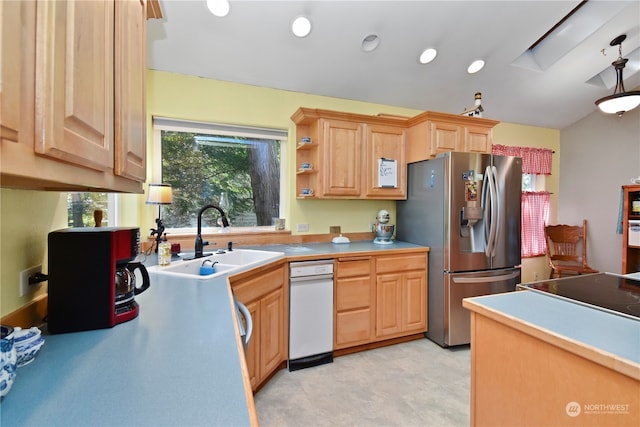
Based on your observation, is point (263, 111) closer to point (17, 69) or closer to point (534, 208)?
point (17, 69)

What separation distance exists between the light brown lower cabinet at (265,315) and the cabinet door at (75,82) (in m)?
1.07

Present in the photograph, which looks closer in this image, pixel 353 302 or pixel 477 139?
pixel 353 302

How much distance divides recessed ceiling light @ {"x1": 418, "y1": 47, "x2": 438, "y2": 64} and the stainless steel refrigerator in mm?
914

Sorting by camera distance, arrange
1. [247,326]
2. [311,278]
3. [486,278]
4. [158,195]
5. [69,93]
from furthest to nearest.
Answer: [486,278]
[311,278]
[158,195]
[247,326]
[69,93]

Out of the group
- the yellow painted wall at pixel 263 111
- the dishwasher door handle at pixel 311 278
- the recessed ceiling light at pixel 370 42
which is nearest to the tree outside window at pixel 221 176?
the yellow painted wall at pixel 263 111

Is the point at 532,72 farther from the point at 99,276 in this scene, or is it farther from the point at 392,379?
the point at 99,276

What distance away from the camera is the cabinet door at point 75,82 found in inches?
18.5

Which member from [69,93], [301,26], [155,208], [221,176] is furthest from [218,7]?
[69,93]

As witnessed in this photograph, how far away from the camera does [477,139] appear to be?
297cm

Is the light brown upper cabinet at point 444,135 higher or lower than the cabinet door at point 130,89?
higher

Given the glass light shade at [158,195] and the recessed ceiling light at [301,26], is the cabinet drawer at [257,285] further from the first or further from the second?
the recessed ceiling light at [301,26]

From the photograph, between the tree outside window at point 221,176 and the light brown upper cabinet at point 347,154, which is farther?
the light brown upper cabinet at point 347,154

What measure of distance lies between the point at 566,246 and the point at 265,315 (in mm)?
4355

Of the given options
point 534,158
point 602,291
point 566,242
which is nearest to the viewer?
point 602,291
